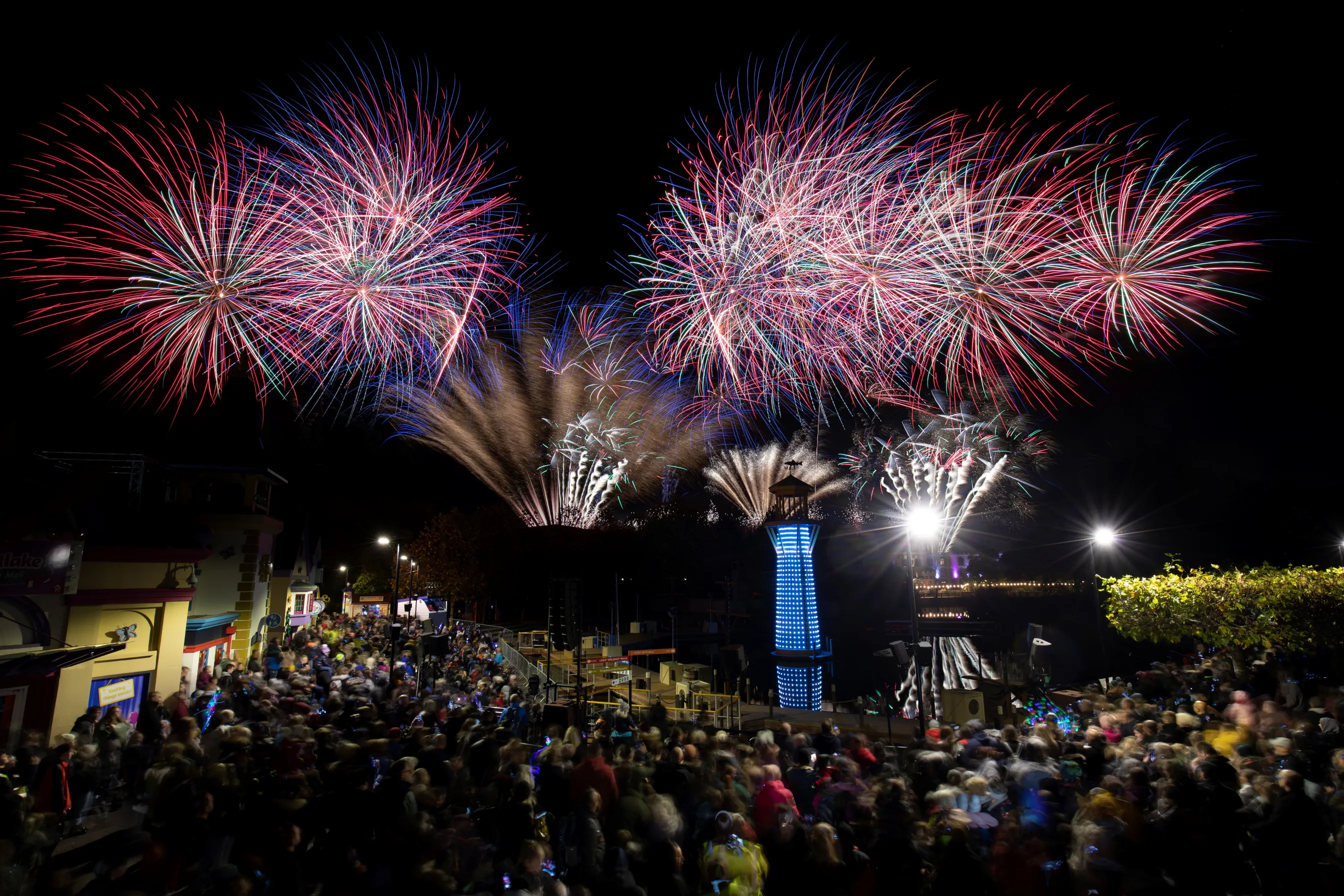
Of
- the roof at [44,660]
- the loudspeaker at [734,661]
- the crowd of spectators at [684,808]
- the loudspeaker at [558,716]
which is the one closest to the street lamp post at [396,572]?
the loudspeaker at [558,716]

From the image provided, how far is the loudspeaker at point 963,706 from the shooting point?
17.0m

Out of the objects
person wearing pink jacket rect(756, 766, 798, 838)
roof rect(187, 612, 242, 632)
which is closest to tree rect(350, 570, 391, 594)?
roof rect(187, 612, 242, 632)

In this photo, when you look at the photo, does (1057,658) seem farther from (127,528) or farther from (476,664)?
(127,528)

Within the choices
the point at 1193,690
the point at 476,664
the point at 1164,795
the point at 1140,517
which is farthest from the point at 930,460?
the point at 1164,795

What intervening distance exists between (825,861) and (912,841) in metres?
0.90

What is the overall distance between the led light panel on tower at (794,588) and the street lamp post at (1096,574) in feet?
42.1

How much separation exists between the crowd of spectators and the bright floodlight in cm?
1037

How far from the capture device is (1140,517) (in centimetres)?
5747

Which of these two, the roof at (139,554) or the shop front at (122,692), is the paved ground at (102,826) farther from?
the roof at (139,554)

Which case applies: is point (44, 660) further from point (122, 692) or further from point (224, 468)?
point (224, 468)

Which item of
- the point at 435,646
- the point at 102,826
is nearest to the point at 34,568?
the point at 102,826

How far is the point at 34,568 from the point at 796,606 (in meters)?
30.4

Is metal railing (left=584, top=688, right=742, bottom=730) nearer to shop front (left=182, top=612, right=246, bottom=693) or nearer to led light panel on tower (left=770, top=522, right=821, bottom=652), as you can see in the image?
shop front (left=182, top=612, right=246, bottom=693)

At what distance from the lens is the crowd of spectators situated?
588 centimetres
